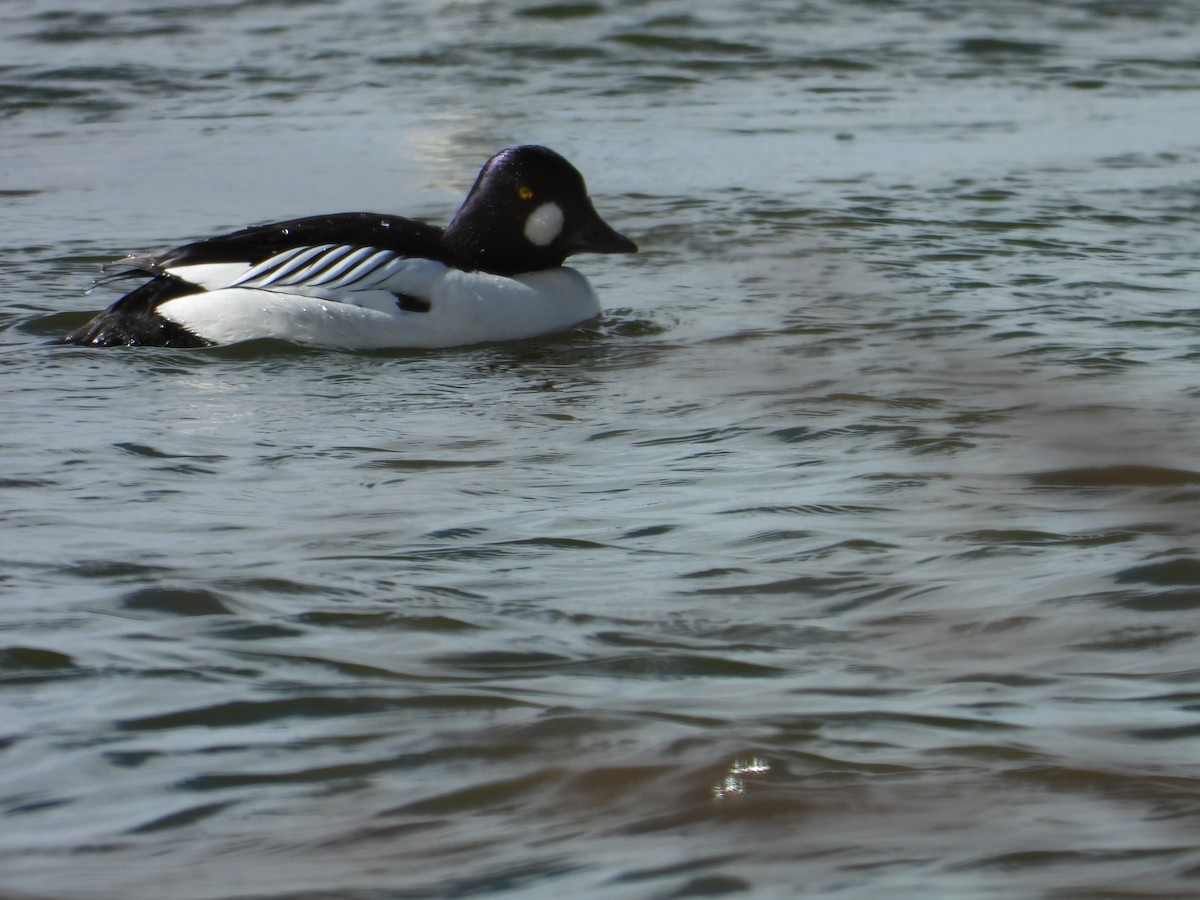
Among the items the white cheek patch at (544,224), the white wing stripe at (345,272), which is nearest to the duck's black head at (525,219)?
the white cheek patch at (544,224)

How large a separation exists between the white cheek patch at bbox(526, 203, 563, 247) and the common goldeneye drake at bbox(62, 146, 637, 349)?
0.80 feet

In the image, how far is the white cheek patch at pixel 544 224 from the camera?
8.72 metres

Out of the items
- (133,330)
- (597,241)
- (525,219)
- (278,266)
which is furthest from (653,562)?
(597,241)

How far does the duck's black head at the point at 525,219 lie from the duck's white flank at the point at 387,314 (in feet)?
1.17

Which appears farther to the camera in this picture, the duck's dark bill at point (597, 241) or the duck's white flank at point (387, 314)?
the duck's dark bill at point (597, 241)

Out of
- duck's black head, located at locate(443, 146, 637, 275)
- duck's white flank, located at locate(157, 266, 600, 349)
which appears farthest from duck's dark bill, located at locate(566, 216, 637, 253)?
duck's white flank, located at locate(157, 266, 600, 349)

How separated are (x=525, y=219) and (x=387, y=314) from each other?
42.6 inches

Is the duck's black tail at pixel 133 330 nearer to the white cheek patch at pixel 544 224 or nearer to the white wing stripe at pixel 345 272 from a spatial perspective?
the white wing stripe at pixel 345 272

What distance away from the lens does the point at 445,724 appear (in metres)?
3.57

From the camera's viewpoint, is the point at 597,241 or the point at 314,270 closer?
the point at 314,270

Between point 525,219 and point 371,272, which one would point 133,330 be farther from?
point 525,219

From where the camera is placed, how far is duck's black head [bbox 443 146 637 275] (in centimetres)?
869

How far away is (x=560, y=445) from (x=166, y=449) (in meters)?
1.14

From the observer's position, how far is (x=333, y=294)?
25.8 feet
